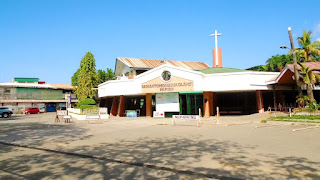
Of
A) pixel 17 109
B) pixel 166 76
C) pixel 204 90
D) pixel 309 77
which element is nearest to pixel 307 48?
pixel 309 77

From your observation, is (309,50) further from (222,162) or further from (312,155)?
(222,162)

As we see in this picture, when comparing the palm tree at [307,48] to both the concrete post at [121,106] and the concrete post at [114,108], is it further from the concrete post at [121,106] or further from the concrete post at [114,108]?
the concrete post at [114,108]

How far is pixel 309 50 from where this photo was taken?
1110 inches

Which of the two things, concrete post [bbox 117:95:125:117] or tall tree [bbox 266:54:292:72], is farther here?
tall tree [bbox 266:54:292:72]

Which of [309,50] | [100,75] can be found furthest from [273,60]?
[100,75]

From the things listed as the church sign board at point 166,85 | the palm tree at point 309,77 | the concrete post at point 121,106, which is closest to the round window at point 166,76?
the church sign board at point 166,85

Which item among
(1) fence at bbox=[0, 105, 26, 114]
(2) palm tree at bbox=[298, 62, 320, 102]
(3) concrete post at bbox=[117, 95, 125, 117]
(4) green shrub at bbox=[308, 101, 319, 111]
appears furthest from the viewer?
(1) fence at bbox=[0, 105, 26, 114]

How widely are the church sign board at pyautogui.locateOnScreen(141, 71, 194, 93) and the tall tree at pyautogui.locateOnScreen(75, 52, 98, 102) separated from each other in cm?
1796

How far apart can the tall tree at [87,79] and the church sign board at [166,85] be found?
17961mm

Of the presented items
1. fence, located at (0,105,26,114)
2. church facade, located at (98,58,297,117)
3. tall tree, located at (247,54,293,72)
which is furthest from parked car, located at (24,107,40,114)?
tall tree, located at (247,54,293,72)

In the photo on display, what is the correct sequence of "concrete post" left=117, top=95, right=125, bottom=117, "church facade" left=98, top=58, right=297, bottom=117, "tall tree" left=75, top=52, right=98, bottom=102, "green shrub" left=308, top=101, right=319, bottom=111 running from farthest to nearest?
"tall tree" left=75, top=52, right=98, bottom=102
"concrete post" left=117, top=95, right=125, bottom=117
"church facade" left=98, top=58, right=297, bottom=117
"green shrub" left=308, top=101, right=319, bottom=111

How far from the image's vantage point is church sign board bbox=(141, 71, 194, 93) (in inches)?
935

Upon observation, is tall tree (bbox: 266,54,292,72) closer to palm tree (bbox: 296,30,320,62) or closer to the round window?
palm tree (bbox: 296,30,320,62)

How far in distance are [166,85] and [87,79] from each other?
71.5 feet
